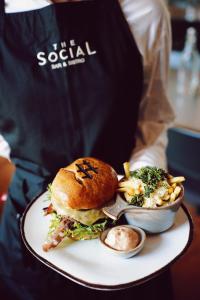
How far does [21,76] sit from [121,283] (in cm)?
70

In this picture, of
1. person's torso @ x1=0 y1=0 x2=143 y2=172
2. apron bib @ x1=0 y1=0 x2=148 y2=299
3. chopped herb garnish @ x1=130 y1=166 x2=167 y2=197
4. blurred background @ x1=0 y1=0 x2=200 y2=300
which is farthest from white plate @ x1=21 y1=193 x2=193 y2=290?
blurred background @ x1=0 y1=0 x2=200 y2=300

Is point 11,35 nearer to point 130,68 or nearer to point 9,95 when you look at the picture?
point 9,95

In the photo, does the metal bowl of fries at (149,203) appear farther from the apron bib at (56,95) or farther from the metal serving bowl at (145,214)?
the apron bib at (56,95)

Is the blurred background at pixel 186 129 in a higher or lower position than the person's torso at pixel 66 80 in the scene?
lower

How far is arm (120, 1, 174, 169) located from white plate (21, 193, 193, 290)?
0.37 m

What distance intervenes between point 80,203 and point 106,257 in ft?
0.45

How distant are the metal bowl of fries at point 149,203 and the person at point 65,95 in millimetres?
251

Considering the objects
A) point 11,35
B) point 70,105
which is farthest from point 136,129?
point 11,35

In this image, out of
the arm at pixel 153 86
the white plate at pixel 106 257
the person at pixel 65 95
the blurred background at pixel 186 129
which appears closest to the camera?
the white plate at pixel 106 257

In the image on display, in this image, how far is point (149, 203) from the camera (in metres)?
0.91

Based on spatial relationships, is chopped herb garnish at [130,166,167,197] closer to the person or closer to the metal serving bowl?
the metal serving bowl

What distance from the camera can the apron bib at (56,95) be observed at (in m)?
1.21

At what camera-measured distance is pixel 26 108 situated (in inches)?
48.1

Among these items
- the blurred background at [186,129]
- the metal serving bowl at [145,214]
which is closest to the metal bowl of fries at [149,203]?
the metal serving bowl at [145,214]
